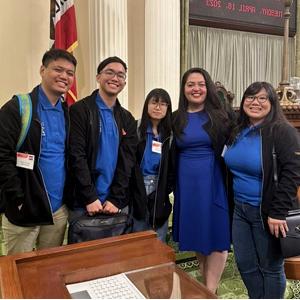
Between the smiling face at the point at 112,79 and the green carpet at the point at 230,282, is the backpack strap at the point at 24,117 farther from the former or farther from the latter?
the green carpet at the point at 230,282

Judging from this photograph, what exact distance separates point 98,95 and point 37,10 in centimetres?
234

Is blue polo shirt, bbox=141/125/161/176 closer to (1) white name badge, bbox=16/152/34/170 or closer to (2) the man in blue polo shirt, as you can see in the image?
(2) the man in blue polo shirt

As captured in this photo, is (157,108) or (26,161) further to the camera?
(157,108)

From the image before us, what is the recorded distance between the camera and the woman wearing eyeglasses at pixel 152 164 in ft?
6.72

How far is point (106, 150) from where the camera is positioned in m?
1.87

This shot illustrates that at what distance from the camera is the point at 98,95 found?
1927 mm

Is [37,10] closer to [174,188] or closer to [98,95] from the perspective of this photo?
[98,95]

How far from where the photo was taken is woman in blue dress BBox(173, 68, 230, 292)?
201 cm

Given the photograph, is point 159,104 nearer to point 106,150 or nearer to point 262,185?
point 106,150

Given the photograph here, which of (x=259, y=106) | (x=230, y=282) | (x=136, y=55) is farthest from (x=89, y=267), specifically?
(x=136, y=55)

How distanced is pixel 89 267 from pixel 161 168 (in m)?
1.00

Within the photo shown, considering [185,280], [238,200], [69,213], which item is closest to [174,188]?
[238,200]

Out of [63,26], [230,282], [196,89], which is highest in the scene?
[63,26]

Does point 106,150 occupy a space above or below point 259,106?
below
